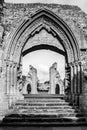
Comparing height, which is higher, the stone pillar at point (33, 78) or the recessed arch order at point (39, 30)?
the recessed arch order at point (39, 30)

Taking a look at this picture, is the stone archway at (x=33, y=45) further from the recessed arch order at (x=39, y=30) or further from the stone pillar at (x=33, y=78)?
the stone pillar at (x=33, y=78)

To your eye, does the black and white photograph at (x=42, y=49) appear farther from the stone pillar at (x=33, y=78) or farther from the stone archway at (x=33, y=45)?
the stone pillar at (x=33, y=78)

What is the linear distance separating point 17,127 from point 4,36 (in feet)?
11.7

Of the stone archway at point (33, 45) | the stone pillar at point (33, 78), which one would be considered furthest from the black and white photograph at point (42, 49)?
the stone pillar at point (33, 78)

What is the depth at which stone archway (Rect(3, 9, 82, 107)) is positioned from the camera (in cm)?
738

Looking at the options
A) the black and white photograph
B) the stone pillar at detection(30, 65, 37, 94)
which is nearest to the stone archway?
the black and white photograph

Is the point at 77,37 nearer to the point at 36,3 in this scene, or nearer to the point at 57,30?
the point at 57,30

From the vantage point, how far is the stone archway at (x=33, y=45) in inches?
291

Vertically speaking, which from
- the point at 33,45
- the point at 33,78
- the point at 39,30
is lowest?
the point at 33,78

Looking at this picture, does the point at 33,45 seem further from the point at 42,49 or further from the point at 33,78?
the point at 33,78

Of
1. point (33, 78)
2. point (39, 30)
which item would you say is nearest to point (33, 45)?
point (39, 30)

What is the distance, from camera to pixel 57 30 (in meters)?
8.09

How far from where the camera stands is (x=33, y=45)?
26.7ft

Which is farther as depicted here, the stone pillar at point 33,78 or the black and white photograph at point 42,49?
the stone pillar at point 33,78
